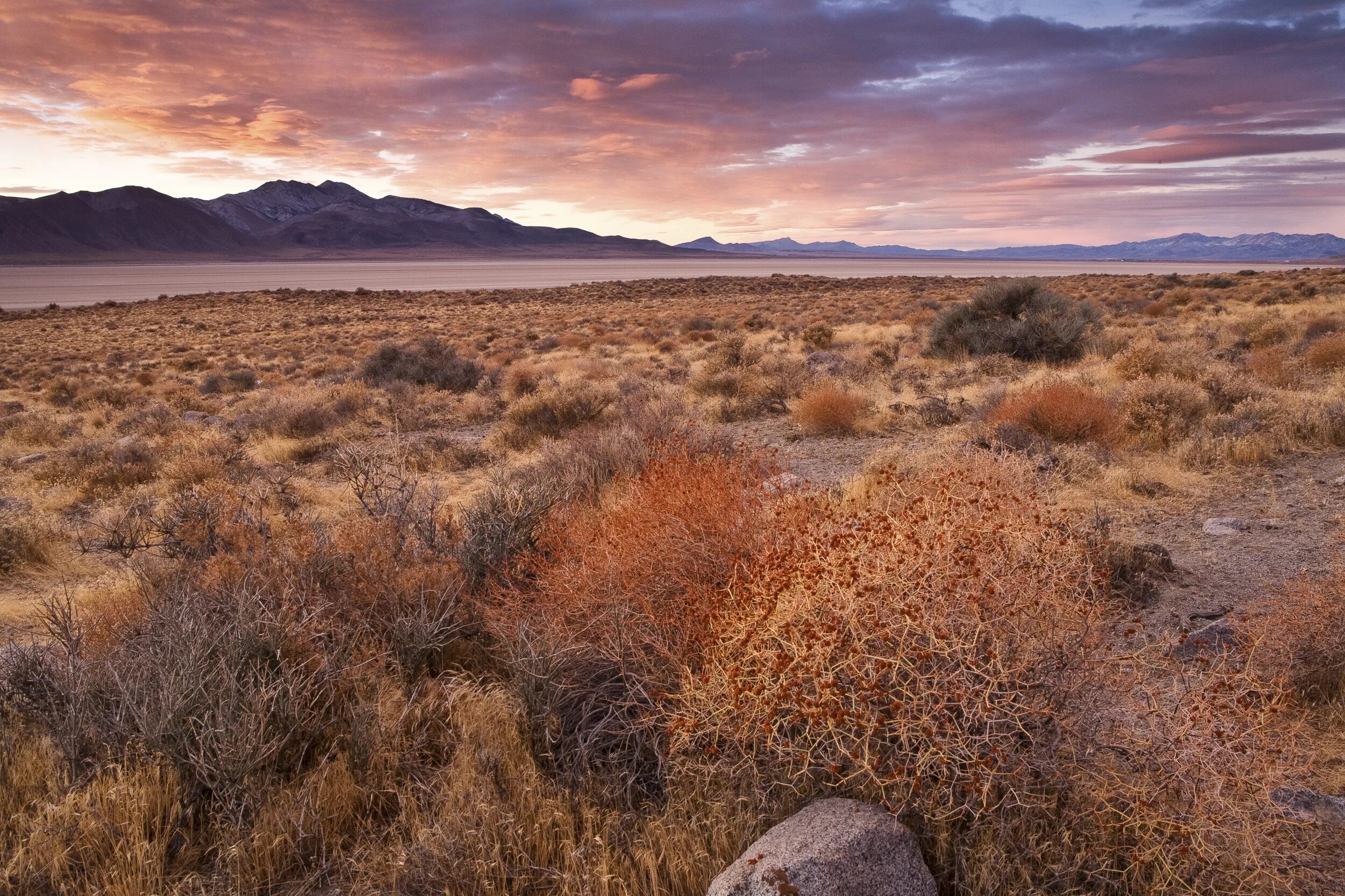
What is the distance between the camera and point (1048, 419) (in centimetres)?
930

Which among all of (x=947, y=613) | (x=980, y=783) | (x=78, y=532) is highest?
(x=947, y=613)

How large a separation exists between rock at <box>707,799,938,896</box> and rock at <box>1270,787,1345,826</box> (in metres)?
1.57

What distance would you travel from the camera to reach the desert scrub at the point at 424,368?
17.0 meters

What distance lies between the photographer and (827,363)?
16.7 metres

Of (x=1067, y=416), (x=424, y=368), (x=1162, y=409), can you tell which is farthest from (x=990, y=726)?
(x=424, y=368)

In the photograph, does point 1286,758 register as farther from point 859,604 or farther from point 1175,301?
point 1175,301

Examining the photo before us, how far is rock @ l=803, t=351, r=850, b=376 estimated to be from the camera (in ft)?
51.4

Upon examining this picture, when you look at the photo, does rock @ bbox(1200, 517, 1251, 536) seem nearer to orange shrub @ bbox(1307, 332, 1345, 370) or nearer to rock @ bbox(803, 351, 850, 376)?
orange shrub @ bbox(1307, 332, 1345, 370)

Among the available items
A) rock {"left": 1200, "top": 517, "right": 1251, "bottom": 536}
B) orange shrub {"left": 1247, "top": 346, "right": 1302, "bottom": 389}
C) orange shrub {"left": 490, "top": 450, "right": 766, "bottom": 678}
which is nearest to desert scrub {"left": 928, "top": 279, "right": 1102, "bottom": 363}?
orange shrub {"left": 1247, "top": 346, "right": 1302, "bottom": 389}

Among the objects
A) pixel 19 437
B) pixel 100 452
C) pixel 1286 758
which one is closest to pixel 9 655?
pixel 1286 758

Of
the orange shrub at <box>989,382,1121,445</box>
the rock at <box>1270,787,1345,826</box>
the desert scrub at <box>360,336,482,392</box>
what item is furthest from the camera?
the desert scrub at <box>360,336,482,392</box>

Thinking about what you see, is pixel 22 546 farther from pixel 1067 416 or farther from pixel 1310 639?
pixel 1067 416

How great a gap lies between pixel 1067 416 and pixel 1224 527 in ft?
9.22

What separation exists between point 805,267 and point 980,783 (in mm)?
187171
